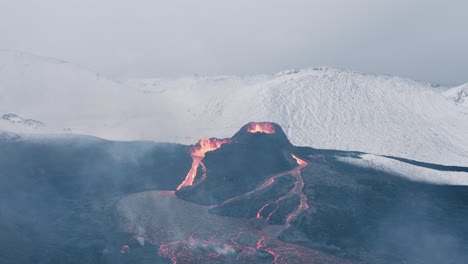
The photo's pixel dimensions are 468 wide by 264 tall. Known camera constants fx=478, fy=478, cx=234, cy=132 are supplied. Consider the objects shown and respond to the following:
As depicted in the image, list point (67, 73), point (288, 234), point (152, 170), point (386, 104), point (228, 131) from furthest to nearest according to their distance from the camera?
point (67, 73)
point (386, 104)
point (228, 131)
point (152, 170)
point (288, 234)

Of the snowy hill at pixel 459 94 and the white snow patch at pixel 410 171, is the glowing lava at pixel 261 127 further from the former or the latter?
the snowy hill at pixel 459 94

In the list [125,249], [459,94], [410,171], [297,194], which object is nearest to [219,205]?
[297,194]

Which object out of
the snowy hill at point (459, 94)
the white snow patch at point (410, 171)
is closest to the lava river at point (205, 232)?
the white snow patch at point (410, 171)

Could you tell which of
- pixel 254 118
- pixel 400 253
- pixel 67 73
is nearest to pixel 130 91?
pixel 67 73

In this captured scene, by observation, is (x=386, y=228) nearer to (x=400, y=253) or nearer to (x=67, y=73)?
(x=400, y=253)

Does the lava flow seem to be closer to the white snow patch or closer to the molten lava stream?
the molten lava stream

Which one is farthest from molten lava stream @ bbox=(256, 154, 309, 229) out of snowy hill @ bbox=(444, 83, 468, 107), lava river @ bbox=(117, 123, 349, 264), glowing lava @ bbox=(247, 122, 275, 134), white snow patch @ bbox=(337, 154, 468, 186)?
snowy hill @ bbox=(444, 83, 468, 107)

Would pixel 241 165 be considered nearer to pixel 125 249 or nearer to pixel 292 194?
pixel 292 194

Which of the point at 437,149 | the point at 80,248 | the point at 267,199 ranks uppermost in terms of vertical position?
the point at 437,149
